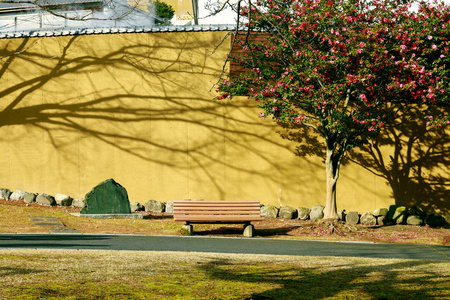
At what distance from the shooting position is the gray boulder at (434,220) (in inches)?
644

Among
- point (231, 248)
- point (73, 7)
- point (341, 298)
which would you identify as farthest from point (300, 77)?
point (73, 7)

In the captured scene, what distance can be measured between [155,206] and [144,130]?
243 centimetres

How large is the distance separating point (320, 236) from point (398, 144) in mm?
5033

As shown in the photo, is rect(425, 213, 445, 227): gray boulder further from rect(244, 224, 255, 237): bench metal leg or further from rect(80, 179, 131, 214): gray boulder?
rect(80, 179, 131, 214): gray boulder

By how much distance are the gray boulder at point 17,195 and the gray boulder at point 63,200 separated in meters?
1.12

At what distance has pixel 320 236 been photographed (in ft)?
45.8

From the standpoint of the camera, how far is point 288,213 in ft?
55.7

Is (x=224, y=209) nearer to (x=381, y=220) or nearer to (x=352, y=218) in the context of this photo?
(x=352, y=218)

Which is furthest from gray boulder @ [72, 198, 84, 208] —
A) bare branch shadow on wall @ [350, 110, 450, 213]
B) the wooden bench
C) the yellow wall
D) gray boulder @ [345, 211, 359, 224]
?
bare branch shadow on wall @ [350, 110, 450, 213]

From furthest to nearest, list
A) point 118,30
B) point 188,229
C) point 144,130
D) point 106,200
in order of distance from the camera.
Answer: point 118,30 → point 144,130 → point 106,200 → point 188,229

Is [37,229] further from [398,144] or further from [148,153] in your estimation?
[398,144]

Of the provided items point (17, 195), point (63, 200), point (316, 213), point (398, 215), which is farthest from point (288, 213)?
point (17, 195)

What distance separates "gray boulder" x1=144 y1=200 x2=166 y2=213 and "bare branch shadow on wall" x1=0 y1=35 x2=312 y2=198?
4.06 feet

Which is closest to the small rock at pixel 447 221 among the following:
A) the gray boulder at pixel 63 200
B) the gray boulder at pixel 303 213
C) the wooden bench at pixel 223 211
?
the gray boulder at pixel 303 213
